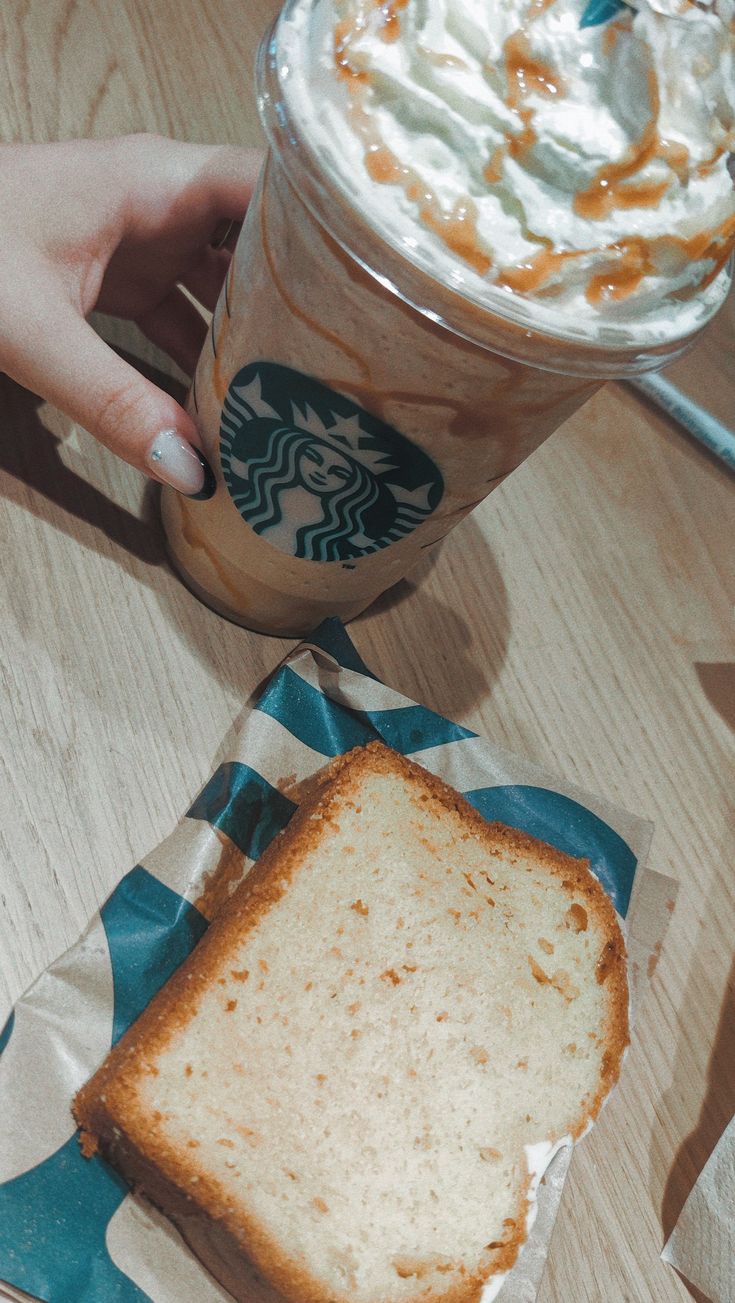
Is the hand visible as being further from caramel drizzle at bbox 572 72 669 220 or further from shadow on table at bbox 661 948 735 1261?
shadow on table at bbox 661 948 735 1261

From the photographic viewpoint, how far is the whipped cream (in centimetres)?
59

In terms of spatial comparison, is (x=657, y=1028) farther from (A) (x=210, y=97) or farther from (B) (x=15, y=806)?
(A) (x=210, y=97)

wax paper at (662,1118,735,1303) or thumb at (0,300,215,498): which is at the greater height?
thumb at (0,300,215,498)

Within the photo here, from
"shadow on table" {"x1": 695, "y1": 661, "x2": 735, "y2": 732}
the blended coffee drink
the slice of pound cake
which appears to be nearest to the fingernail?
the blended coffee drink

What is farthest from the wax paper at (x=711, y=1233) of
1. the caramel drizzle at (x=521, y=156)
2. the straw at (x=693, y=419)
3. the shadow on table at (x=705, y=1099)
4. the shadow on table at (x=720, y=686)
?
the straw at (x=693, y=419)

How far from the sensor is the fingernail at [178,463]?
832mm

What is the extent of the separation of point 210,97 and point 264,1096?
3.95 ft

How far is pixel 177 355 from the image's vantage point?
44.6 inches

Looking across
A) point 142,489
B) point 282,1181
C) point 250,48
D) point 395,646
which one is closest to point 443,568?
point 395,646

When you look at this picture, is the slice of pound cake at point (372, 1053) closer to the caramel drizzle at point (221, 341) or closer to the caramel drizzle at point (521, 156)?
the caramel drizzle at point (221, 341)

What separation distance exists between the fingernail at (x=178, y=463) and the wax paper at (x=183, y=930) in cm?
19

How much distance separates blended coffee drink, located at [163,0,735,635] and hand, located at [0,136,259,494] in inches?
7.7

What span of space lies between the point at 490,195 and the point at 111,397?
0.38 meters

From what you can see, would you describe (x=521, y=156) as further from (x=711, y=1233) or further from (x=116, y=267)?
(x=711, y=1233)
